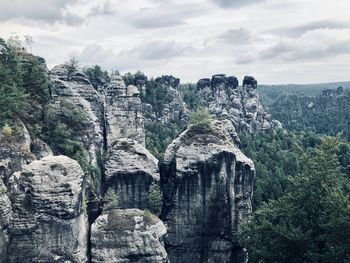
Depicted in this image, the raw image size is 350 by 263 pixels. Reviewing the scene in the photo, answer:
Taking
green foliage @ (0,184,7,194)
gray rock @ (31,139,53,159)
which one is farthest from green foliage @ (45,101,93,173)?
green foliage @ (0,184,7,194)

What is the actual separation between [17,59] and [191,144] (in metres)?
18.6

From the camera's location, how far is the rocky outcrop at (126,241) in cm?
2894

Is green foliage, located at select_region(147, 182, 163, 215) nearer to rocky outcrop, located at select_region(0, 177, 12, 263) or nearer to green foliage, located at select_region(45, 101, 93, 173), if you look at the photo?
green foliage, located at select_region(45, 101, 93, 173)

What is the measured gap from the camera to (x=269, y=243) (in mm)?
30484

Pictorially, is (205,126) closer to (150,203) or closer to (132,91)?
(150,203)

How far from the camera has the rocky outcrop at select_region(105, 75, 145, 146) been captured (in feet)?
192

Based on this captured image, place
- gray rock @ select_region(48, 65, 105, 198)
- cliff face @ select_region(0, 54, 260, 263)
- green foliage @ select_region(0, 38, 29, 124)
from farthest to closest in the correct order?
1. gray rock @ select_region(48, 65, 105, 198)
2. green foliage @ select_region(0, 38, 29, 124)
3. cliff face @ select_region(0, 54, 260, 263)

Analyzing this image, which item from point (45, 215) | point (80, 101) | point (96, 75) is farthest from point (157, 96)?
point (45, 215)

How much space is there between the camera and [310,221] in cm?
2902

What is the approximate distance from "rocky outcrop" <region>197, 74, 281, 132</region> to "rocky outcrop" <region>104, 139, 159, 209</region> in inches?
2874

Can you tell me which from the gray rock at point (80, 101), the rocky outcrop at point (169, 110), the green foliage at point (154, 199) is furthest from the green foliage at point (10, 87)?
the rocky outcrop at point (169, 110)

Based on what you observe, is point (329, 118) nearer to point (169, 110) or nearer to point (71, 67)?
point (169, 110)

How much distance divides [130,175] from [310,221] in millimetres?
15419

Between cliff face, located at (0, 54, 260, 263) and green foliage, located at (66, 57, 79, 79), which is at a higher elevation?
green foliage, located at (66, 57, 79, 79)
